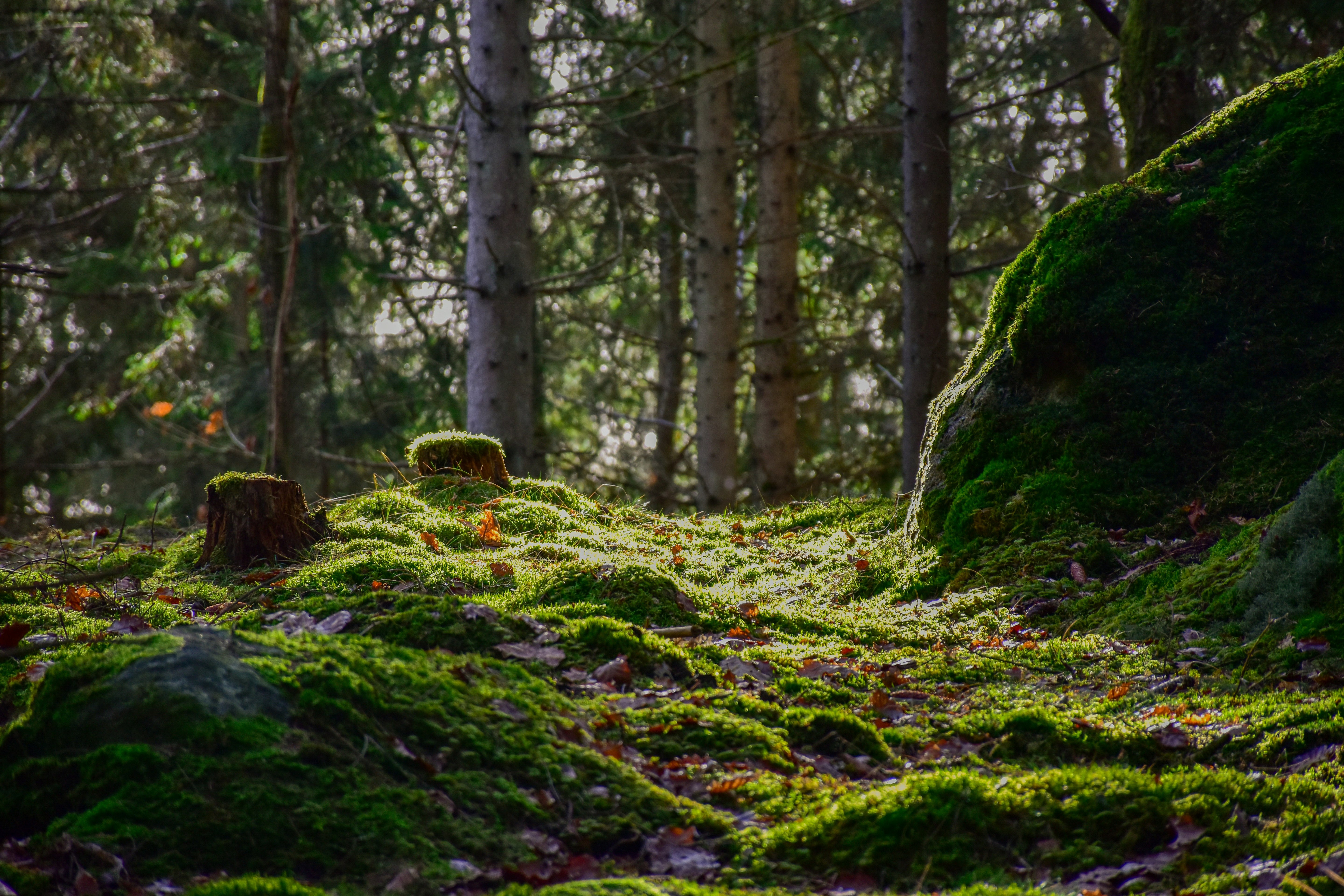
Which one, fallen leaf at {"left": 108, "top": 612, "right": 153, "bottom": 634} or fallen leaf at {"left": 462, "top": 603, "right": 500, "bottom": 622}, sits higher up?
fallen leaf at {"left": 462, "top": 603, "right": 500, "bottom": 622}

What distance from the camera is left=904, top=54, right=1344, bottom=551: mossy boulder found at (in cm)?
469

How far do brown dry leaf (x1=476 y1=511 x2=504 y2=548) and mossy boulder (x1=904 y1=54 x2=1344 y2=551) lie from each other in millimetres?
2389

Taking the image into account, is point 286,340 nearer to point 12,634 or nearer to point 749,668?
point 12,634

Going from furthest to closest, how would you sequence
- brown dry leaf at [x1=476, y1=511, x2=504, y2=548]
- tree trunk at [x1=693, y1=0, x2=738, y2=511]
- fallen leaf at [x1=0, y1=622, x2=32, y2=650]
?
tree trunk at [x1=693, y1=0, x2=738, y2=511] < brown dry leaf at [x1=476, y1=511, x2=504, y2=548] < fallen leaf at [x1=0, y1=622, x2=32, y2=650]

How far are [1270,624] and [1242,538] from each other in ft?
2.21

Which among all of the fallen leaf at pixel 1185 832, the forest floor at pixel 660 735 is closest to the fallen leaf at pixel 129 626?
the forest floor at pixel 660 735

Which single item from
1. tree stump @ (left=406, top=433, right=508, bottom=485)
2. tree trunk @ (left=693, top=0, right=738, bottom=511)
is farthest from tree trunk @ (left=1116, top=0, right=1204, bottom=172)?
tree stump @ (left=406, top=433, right=508, bottom=485)

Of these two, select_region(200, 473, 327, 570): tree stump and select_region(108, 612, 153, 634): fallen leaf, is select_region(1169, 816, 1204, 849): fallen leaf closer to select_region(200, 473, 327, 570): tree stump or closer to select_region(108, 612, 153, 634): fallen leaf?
select_region(108, 612, 153, 634): fallen leaf

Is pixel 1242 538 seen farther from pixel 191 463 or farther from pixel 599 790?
pixel 191 463

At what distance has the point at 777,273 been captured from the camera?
12383 millimetres

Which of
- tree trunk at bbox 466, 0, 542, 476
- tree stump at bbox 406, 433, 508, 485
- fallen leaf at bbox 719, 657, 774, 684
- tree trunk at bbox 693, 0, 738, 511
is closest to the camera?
fallen leaf at bbox 719, 657, 774, 684

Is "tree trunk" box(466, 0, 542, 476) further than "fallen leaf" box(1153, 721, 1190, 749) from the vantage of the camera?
Yes

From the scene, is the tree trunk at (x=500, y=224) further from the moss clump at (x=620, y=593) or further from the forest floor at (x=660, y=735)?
the moss clump at (x=620, y=593)

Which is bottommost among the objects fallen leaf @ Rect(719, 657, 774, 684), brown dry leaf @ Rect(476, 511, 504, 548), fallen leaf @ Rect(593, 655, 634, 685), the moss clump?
fallen leaf @ Rect(719, 657, 774, 684)
